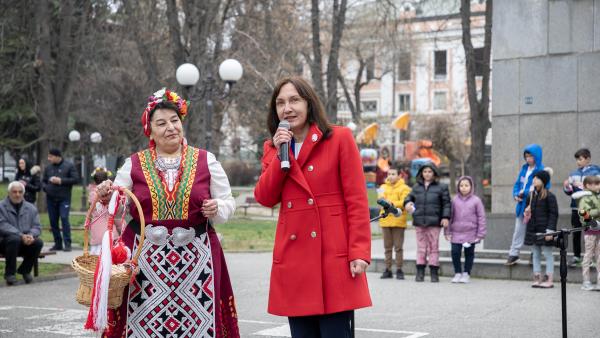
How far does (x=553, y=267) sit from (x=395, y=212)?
7.31 metres

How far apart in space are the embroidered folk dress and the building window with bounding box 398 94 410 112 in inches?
2656

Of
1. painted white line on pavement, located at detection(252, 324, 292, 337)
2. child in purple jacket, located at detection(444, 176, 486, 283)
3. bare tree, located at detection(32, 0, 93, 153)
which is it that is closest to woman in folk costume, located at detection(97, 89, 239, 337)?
painted white line on pavement, located at detection(252, 324, 292, 337)

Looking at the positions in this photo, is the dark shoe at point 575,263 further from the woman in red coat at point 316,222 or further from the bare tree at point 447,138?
the bare tree at point 447,138

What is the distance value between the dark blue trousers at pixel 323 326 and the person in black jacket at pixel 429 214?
8.85 meters

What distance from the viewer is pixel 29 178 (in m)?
23.6

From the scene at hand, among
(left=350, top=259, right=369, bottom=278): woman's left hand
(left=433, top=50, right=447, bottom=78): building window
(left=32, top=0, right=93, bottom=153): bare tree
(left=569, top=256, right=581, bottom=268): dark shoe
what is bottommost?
(left=569, top=256, right=581, bottom=268): dark shoe

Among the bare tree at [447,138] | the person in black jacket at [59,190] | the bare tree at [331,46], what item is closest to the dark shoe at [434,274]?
the person in black jacket at [59,190]

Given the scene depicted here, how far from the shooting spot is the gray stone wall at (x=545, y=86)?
16031mm

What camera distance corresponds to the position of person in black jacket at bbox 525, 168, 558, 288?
13.4 m

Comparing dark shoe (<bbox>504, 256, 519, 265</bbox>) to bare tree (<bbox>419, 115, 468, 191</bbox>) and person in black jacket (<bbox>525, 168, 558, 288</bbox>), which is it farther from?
bare tree (<bbox>419, 115, 468, 191</bbox>)

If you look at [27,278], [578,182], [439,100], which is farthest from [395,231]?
[439,100]

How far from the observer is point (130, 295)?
5.83 m

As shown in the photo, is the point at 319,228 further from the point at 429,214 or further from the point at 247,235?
the point at 247,235

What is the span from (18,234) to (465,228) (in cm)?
655
